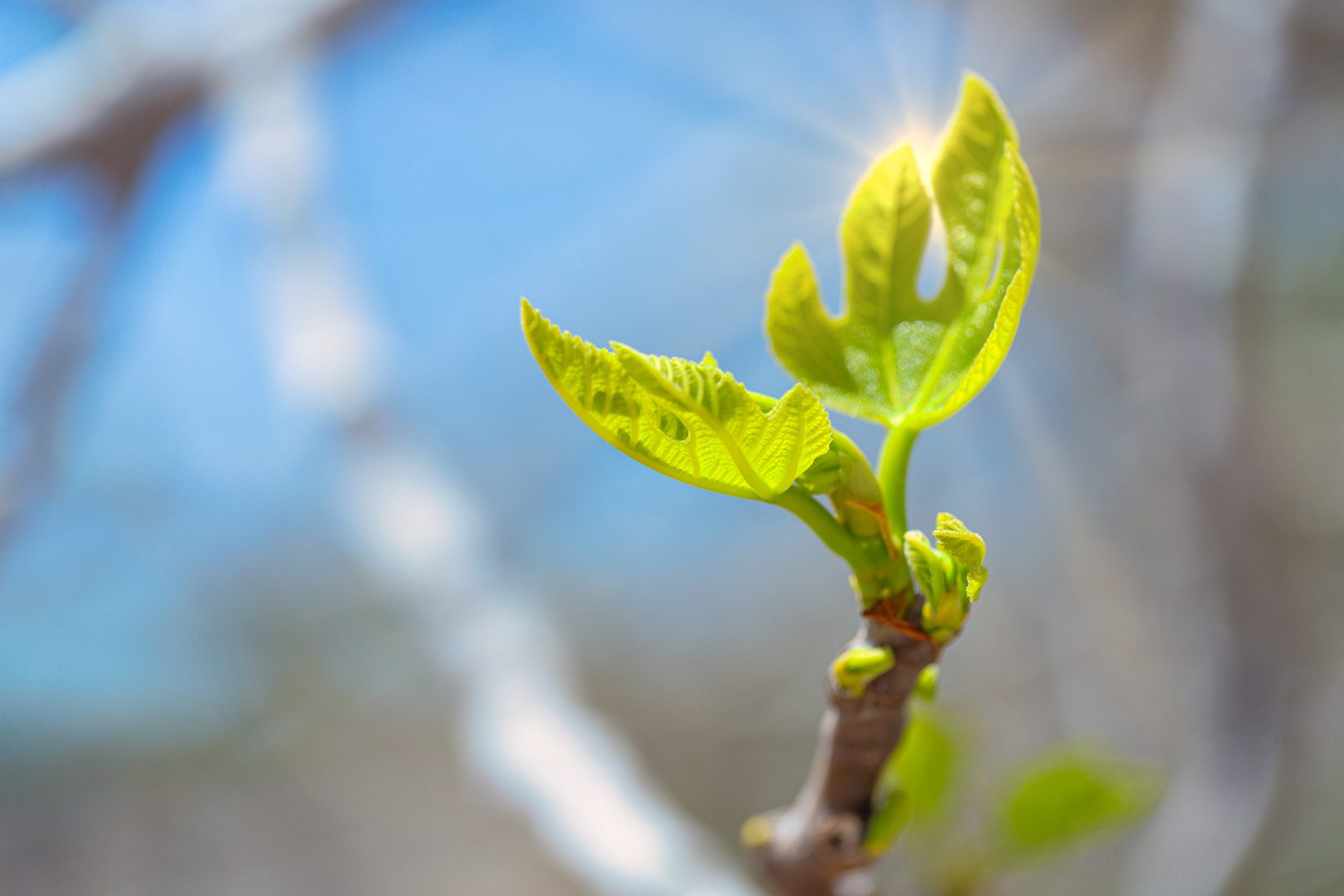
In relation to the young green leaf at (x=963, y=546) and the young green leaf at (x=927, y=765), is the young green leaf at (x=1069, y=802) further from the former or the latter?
the young green leaf at (x=963, y=546)

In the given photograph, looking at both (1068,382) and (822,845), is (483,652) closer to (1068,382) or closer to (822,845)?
(822,845)

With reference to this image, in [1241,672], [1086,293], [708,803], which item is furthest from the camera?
[708,803]

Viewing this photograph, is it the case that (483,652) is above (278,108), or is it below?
below

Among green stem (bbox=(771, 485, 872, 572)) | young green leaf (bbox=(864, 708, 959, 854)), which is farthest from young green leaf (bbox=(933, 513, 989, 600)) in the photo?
young green leaf (bbox=(864, 708, 959, 854))

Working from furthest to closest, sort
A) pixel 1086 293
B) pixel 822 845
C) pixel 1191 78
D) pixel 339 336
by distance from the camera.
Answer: pixel 1086 293 → pixel 339 336 → pixel 1191 78 → pixel 822 845

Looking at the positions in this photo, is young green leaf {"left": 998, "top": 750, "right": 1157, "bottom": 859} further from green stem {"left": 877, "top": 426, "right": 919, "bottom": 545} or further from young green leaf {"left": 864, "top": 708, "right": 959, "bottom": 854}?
green stem {"left": 877, "top": 426, "right": 919, "bottom": 545}

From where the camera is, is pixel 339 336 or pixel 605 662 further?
pixel 605 662

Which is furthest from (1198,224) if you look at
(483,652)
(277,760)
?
(277,760)
